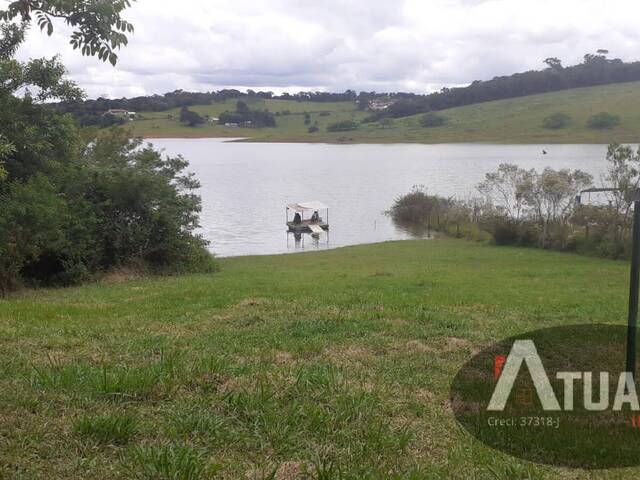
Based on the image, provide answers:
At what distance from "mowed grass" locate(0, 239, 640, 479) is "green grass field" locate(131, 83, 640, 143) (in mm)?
116564

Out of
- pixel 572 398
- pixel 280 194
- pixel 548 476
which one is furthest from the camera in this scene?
pixel 280 194

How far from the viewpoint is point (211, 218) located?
60.3 metres

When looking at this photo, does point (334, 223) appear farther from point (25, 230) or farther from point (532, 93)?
point (532, 93)

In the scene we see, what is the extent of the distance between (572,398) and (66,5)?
5.52 m

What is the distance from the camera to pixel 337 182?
86750 millimetres

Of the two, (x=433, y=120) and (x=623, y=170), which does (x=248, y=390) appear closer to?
(x=623, y=170)

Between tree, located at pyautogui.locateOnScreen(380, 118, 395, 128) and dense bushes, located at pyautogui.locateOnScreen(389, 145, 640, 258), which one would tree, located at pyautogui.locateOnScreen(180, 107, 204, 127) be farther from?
dense bushes, located at pyautogui.locateOnScreen(389, 145, 640, 258)

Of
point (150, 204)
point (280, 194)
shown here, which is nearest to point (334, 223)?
point (280, 194)

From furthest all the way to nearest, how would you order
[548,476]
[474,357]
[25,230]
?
[25,230], [474,357], [548,476]

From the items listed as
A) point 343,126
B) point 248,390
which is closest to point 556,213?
point 248,390

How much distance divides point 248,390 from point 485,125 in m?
145

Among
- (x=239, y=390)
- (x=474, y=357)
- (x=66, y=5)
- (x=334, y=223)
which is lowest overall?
(x=334, y=223)

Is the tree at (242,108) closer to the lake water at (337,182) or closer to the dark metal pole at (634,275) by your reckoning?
the lake water at (337,182)

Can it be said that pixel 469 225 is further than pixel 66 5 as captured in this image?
Yes
